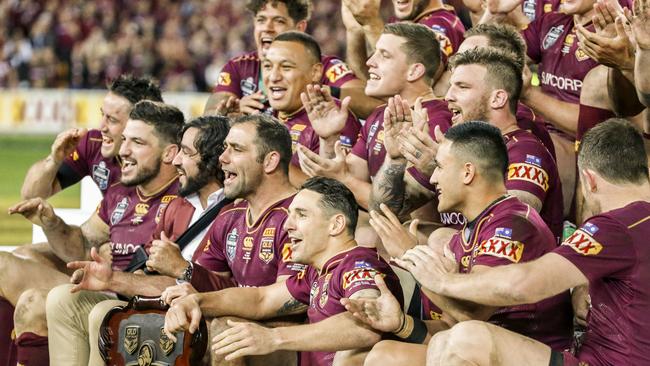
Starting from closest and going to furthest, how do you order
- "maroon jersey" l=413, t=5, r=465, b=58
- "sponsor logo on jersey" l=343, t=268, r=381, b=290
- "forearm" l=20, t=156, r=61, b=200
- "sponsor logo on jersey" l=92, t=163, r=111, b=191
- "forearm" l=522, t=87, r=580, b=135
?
"sponsor logo on jersey" l=343, t=268, r=381, b=290 → "forearm" l=522, t=87, r=580, b=135 → "maroon jersey" l=413, t=5, r=465, b=58 → "sponsor logo on jersey" l=92, t=163, r=111, b=191 → "forearm" l=20, t=156, r=61, b=200

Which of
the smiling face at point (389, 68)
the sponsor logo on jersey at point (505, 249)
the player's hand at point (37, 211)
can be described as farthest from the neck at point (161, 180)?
the sponsor logo on jersey at point (505, 249)

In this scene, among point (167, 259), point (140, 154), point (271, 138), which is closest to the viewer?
point (167, 259)

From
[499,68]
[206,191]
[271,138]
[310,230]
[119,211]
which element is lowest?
[119,211]

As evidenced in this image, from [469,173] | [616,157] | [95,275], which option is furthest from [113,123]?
[616,157]

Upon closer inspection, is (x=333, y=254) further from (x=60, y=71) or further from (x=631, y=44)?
(x=60, y=71)

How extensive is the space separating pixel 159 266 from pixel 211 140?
132 cm

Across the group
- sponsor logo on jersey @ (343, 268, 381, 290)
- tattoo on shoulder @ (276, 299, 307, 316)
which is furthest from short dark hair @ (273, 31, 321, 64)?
sponsor logo on jersey @ (343, 268, 381, 290)

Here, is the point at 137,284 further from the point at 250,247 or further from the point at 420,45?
the point at 420,45

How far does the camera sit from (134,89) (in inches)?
376

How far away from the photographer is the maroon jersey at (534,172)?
22.1 feet

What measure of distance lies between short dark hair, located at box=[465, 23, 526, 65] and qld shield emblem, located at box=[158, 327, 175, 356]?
106 inches

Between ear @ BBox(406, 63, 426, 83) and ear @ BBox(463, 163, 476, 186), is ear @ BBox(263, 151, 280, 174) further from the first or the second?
ear @ BBox(463, 163, 476, 186)

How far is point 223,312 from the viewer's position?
6715 millimetres

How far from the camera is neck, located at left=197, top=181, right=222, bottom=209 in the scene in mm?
8219
